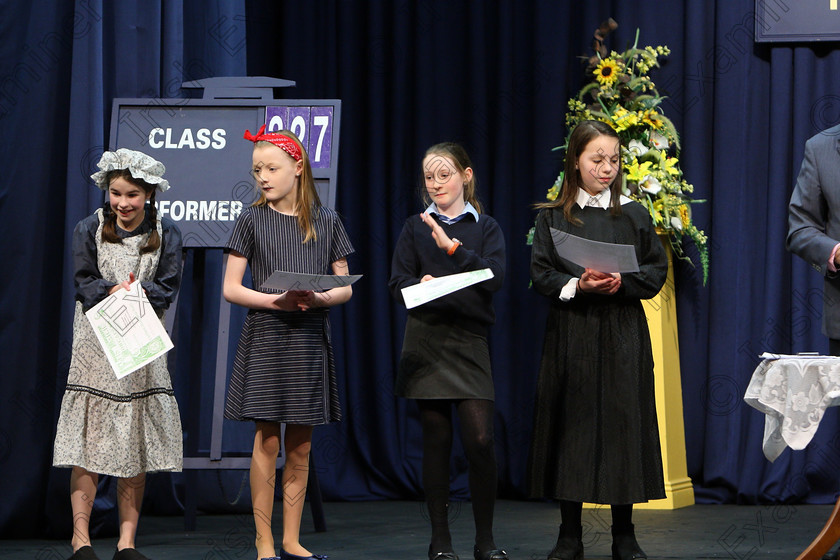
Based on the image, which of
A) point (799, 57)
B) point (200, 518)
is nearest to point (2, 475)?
point (200, 518)

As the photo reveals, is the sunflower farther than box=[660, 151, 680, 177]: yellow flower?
Yes

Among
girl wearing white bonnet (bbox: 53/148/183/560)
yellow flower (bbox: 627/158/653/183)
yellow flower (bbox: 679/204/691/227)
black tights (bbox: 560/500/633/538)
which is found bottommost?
black tights (bbox: 560/500/633/538)

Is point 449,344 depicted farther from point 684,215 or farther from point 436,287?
point 684,215

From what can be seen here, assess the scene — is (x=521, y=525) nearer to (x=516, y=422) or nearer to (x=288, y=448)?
(x=516, y=422)

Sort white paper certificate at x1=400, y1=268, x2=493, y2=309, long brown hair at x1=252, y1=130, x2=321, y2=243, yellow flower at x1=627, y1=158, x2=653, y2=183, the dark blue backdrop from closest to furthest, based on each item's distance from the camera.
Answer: white paper certificate at x1=400, y1=268, x2=493, y2=309 < long brown hair at x1=252, y1=130, x2=321, y2=243 < the dark blue backdrop < yellow flower at x1=627, y1=158, x2=653, y2=183

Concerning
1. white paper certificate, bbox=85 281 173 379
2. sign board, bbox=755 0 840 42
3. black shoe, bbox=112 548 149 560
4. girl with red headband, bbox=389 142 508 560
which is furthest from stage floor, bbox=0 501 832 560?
sign board, bbox=755 0 840 42

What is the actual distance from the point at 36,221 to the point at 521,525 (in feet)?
6.84

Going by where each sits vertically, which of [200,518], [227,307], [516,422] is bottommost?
[200,518]

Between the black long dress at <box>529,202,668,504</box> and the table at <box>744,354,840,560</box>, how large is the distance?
44 centimetres

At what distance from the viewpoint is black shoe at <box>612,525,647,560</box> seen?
9.48 feet

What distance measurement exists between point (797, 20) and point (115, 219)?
3.05 metres

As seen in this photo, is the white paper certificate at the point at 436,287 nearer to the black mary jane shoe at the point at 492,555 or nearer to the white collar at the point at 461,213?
the white collar at the point at 461,213

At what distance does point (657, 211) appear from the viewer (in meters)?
4.23

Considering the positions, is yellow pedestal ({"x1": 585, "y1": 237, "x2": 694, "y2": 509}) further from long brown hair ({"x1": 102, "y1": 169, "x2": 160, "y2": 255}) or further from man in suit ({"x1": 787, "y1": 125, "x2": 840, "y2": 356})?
long brown hair ({"x1": 102, "y1": 169, "x2": 160, "y2": 255})
